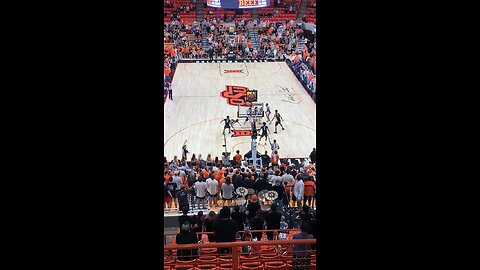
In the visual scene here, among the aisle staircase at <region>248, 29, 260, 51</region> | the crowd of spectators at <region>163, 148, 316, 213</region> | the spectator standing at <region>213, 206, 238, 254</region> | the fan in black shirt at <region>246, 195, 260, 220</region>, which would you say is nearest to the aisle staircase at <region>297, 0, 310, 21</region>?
the aisle staircase at <region>248, 29, 260, 51</region>

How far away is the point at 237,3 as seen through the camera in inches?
840

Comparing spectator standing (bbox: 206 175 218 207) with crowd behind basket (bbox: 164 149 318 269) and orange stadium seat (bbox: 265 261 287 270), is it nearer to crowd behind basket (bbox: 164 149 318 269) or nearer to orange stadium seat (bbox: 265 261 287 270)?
crowd behind basket (bbox: 164 149 318 269)

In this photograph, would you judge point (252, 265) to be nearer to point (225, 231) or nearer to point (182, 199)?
point (225, 231)

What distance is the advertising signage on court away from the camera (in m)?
21.2

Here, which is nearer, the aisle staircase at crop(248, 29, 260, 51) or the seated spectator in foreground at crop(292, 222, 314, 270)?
the seated spectator in foreground at crop(292, 222, 314, 270)

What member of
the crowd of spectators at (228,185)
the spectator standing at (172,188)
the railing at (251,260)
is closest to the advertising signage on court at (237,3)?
the crowd of spectators at (228,185)

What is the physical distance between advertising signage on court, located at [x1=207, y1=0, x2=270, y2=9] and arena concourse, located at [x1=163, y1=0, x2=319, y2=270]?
0.13 feet

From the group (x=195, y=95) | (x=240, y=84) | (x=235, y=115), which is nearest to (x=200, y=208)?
(x=235, y=115)
